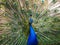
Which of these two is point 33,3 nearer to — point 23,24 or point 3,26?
point 23,24

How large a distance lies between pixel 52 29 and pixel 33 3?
0.49 metres

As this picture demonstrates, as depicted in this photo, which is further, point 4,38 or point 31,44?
point 31,44

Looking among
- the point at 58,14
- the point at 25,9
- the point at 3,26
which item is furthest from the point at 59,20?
the point at 3,26

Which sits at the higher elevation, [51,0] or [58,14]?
[51,0]

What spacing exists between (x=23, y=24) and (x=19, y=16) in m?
0.13

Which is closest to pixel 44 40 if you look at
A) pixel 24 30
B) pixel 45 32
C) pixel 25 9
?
pixel 45 32

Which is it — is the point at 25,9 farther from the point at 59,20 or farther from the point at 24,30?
the point at 59,20

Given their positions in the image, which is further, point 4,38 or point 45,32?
point 45,32

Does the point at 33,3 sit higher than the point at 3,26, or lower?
higher

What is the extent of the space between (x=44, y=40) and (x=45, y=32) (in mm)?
127

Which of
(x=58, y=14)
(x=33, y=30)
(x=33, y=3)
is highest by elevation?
(x=33, y=3)

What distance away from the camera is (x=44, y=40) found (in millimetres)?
3170

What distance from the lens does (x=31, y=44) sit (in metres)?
3.17

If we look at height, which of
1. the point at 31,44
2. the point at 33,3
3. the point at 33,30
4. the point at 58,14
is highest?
the point at 33,3
